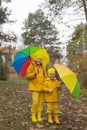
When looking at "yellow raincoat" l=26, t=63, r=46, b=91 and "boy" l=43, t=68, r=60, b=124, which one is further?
"yellow raincoat" l=26, t=63, r=46, b=91

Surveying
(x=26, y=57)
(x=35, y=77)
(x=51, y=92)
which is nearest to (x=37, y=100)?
(x=51, y=92)

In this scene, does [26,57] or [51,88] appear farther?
[26,57]

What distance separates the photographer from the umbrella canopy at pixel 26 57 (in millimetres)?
11766

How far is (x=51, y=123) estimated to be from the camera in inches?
438

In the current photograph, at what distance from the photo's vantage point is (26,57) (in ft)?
38.9

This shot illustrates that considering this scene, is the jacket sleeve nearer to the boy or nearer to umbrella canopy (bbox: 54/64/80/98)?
the boy

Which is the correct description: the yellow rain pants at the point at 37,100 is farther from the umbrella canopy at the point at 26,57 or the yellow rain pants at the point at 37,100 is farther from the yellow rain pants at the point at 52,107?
the umbrella canopy at the point at 26,57

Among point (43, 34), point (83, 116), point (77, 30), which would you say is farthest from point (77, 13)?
point (43, 34)

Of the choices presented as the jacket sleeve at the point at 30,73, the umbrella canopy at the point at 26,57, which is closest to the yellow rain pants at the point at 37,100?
the jacket sleeve at the point at 30,73

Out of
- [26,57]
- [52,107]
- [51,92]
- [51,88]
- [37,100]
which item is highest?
[26,57]

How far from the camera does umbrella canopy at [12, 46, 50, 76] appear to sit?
11766 mm

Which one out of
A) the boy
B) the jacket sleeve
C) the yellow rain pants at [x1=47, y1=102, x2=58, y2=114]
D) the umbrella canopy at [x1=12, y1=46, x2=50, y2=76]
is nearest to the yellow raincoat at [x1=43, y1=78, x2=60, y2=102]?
the boy

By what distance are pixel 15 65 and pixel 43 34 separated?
70859 millimetres

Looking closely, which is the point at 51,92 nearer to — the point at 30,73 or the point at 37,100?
the point at 37,100
